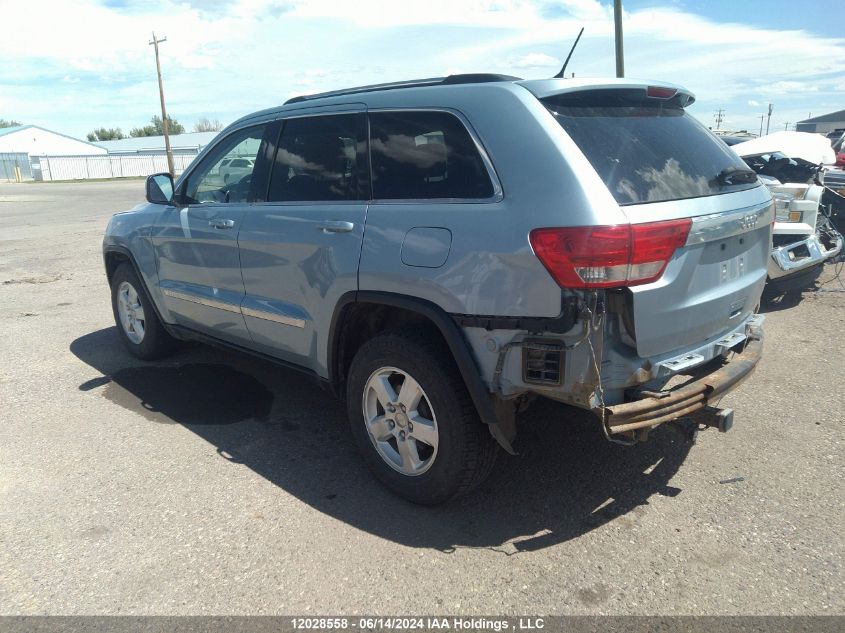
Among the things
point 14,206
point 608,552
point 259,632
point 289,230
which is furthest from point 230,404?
point 14,206

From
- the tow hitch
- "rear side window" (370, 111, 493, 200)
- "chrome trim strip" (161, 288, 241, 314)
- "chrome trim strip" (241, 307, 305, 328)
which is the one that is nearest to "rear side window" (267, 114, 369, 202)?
"rear side window" (370, 111, 493, 200)

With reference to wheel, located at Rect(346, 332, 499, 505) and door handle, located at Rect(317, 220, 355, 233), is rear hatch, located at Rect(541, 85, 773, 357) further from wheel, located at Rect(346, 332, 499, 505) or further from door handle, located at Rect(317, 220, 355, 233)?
door handle, located at Rect(317, 220, 355, 233)

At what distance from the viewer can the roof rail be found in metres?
3.18

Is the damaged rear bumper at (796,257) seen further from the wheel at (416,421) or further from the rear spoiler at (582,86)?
the wheel at (416,421)

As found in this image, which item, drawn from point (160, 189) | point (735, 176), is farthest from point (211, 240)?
point (735, 176)

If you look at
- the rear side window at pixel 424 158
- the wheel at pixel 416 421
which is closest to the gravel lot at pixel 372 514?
the wheel at pixel 416 421

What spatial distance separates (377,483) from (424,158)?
175 cm

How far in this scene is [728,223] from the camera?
2.99 m

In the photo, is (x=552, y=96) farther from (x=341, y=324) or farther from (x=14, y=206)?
(x=14, y=206)

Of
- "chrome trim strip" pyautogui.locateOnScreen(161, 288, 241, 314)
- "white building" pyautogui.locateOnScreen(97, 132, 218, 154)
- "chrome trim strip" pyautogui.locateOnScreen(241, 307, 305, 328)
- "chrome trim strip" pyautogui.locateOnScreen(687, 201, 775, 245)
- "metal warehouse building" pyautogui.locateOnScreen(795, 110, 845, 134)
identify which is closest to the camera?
"chrome trim strip" pyautogui.locateOnScreen(687, 201, 775, 245)

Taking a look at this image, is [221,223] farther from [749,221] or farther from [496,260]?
[749,221]

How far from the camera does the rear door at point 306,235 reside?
344 cm

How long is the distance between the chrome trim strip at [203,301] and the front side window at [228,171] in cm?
68

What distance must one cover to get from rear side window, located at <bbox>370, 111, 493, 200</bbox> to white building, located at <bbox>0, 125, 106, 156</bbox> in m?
92.6
